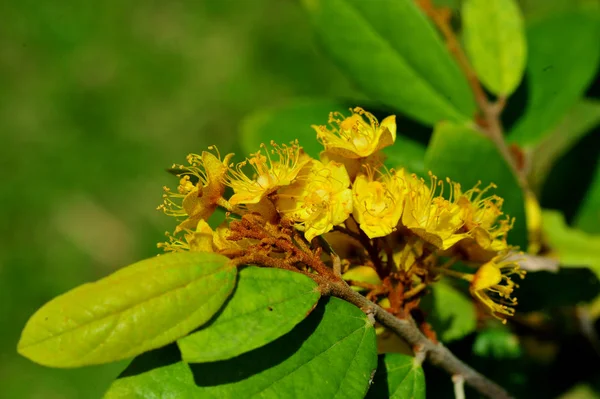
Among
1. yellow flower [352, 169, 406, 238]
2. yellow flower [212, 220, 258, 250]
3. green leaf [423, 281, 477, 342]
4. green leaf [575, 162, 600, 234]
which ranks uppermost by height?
yellow flower [212, 220, 258, 250]

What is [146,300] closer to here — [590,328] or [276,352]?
[276,352]

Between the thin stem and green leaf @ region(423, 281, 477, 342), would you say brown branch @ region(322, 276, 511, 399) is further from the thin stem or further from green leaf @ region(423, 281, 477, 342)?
green leaf @ region(423, 281, 477, 342)

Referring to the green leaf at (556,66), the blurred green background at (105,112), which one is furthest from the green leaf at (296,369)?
the blurred green background at (105,112)

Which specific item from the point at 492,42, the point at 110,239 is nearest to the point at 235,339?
the point at 492,42

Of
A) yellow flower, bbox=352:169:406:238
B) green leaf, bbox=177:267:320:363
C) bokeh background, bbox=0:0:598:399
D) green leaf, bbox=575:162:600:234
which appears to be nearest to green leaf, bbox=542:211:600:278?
green leaf, bbox=575:162:600:234

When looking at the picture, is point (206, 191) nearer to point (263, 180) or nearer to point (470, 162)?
point (263, 180)

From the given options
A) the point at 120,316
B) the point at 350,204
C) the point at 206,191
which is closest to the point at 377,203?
the point at 350,204
